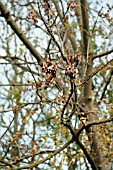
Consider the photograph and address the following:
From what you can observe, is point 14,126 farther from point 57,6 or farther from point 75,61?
point 75,61

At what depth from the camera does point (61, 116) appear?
11.5ft

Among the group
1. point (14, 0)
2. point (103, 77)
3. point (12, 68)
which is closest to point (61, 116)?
point (103, 77)

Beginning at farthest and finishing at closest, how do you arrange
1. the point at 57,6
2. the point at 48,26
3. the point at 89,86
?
the point at 57,6 < the point at 89,86 < the point at 48,26

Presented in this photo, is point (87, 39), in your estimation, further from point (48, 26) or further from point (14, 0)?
point (14, 0)

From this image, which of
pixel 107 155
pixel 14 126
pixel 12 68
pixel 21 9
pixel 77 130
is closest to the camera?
pixel 77 130

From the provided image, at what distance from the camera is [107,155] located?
5.11 metres

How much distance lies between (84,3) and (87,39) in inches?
22.4

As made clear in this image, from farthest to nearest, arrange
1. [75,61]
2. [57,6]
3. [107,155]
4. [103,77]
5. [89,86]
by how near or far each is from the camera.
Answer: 1. [103,77]
2. [57,6]
3. [89,86]
4. [107,155]
5. [75,61]

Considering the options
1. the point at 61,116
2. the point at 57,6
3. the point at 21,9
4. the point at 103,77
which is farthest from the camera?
the point at 21,9

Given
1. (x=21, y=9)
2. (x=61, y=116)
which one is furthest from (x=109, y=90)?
(x=61, y=116)

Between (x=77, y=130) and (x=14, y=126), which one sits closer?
(x=77, y=130)

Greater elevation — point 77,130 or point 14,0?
point 14,0

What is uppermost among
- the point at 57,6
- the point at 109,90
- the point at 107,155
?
the point at 57,6

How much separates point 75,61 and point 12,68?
32.0 ft
